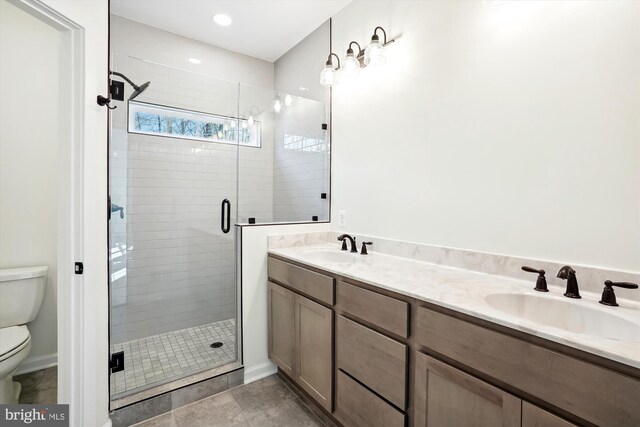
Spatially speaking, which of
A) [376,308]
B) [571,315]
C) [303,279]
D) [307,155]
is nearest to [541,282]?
[571,315]

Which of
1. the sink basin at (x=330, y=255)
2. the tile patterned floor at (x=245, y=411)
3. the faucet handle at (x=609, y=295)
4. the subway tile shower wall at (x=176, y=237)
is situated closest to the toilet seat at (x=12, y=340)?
the subway tile shower wall at (x=176, y=237)

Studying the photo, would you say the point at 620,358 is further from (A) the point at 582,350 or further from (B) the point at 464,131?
(B) the point at 464,131

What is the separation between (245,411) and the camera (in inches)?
71.2

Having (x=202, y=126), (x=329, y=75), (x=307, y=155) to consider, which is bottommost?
(x=307, y=155)

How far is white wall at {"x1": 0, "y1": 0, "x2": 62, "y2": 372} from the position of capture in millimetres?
2059

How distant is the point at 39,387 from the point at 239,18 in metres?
3.09

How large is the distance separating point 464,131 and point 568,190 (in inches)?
Result: 22.0

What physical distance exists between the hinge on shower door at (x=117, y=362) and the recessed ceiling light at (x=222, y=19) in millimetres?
2601

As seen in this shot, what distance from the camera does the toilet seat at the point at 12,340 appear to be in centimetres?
159

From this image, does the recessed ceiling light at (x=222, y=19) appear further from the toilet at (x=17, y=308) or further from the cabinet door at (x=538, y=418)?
the cabinet door at (x=538, y=418)

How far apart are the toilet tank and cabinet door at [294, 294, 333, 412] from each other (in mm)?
1790

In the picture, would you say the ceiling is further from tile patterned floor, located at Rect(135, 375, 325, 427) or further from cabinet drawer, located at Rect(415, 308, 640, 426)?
tile patterned floor, located at Rect(135, 375, 325, 427)

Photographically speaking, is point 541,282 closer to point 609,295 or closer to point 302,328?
point 609,295

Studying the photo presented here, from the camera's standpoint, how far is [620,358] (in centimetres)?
71
